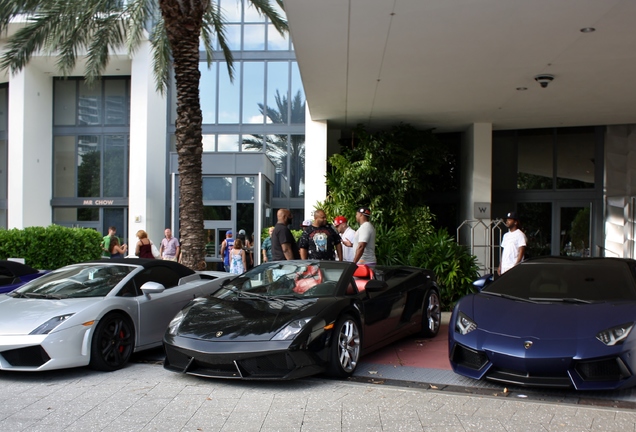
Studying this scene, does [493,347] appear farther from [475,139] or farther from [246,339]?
[475,139]

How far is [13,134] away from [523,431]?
24238 millimetres

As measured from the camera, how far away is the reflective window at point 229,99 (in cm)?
2445

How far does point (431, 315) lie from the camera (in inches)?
328

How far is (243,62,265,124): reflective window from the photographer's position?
961 inches

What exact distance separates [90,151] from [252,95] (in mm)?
7338

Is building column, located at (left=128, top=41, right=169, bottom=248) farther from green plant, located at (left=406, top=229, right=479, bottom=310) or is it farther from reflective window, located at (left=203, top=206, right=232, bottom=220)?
green plant, located at (left=406, top=229, right=479, bottom=310)

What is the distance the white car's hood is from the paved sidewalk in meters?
0.53

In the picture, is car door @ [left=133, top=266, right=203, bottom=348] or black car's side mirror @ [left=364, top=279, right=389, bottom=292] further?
car door @ [left=133, top=266, right=203, bottom=348]

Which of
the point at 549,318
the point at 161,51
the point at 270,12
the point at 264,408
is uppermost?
the point at 270,12

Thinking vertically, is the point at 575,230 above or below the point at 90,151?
below

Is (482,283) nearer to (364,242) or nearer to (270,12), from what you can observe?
(364,242)

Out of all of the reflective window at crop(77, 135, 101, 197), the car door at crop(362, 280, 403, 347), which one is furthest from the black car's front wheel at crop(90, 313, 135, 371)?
the reflective window at crop(77, 135, 101, 197)


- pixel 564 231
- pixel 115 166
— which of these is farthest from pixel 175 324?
pixel 115 166

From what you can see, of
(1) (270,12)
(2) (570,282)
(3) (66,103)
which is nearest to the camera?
(2) (570,282)
